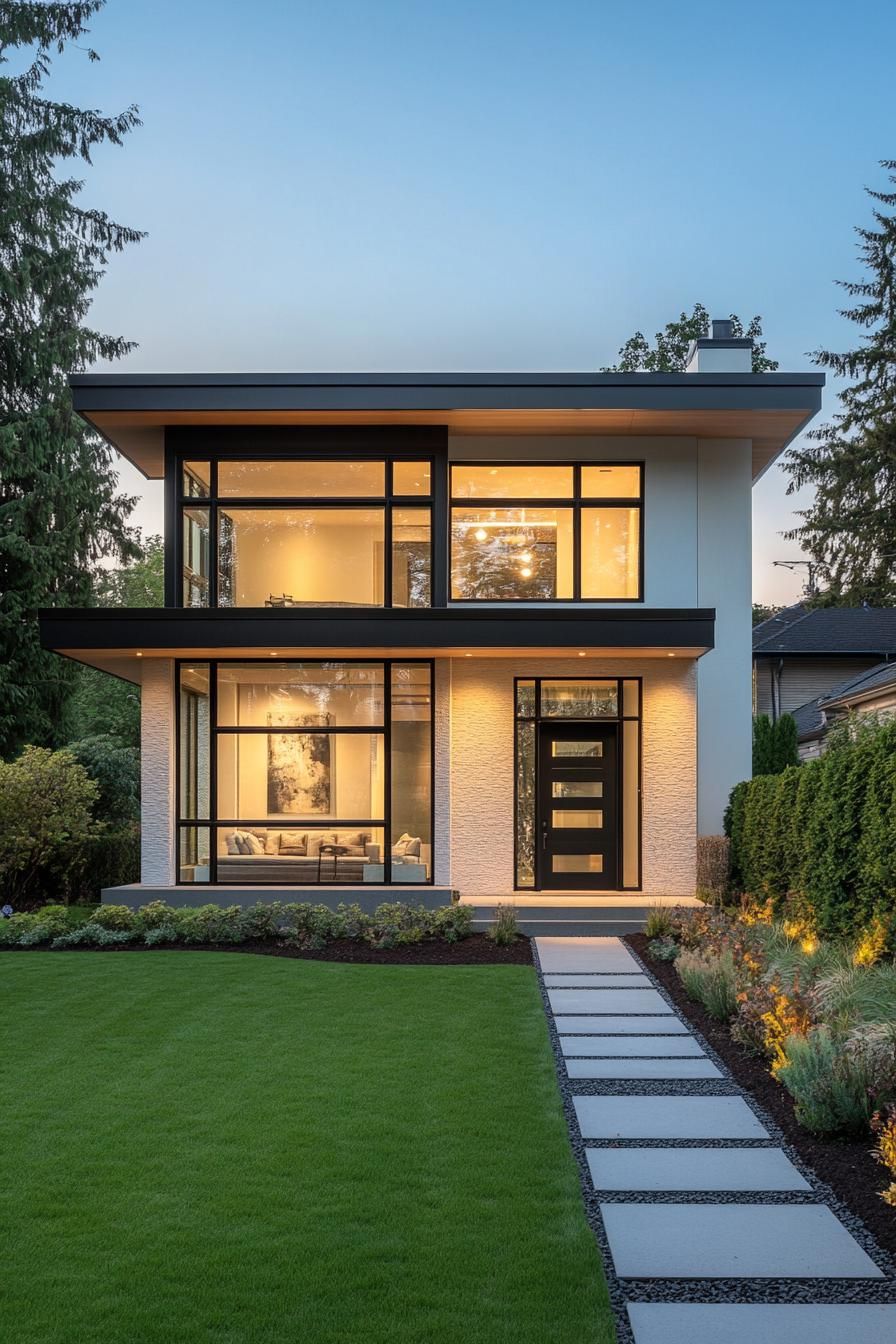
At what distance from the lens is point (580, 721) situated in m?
14.9

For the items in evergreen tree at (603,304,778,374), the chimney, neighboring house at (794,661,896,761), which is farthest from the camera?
evergreen tree at (603,304,778,374)

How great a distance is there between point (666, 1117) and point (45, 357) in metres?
21.6

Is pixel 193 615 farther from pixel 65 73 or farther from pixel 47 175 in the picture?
pixel 65 73

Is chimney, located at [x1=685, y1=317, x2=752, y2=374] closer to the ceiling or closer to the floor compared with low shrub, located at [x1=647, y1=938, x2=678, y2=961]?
closer to the ceiling

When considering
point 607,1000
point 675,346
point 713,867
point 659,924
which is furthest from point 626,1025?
point 675,346

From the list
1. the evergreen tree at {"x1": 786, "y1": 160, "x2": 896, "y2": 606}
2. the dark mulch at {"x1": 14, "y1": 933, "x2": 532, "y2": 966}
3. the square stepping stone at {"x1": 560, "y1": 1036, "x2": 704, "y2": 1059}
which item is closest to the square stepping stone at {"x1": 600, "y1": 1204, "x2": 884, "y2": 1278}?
the square stepping stone at {"x1": 560, "y1": 1036, "x2": 704, "y2": 1059}

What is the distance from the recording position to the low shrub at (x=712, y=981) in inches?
320

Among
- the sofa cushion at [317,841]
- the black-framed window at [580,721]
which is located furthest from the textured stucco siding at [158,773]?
the black-framed window at [580,721]

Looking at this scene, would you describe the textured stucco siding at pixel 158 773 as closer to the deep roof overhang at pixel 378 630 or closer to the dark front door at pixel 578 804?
the deep roof overhang at pixel 378 630

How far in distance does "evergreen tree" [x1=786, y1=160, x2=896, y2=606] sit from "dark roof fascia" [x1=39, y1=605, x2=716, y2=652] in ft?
65.7

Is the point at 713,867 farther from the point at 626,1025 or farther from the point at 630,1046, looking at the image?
the point at 630,1046

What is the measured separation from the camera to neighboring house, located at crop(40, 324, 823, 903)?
46.9ft

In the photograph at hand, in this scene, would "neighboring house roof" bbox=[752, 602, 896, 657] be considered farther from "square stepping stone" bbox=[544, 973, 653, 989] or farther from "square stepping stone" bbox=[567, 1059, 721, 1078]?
"square stepping stone" bbox=[567, 1059, 721, 1078]

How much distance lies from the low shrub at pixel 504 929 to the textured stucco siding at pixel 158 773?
15.4 feet
